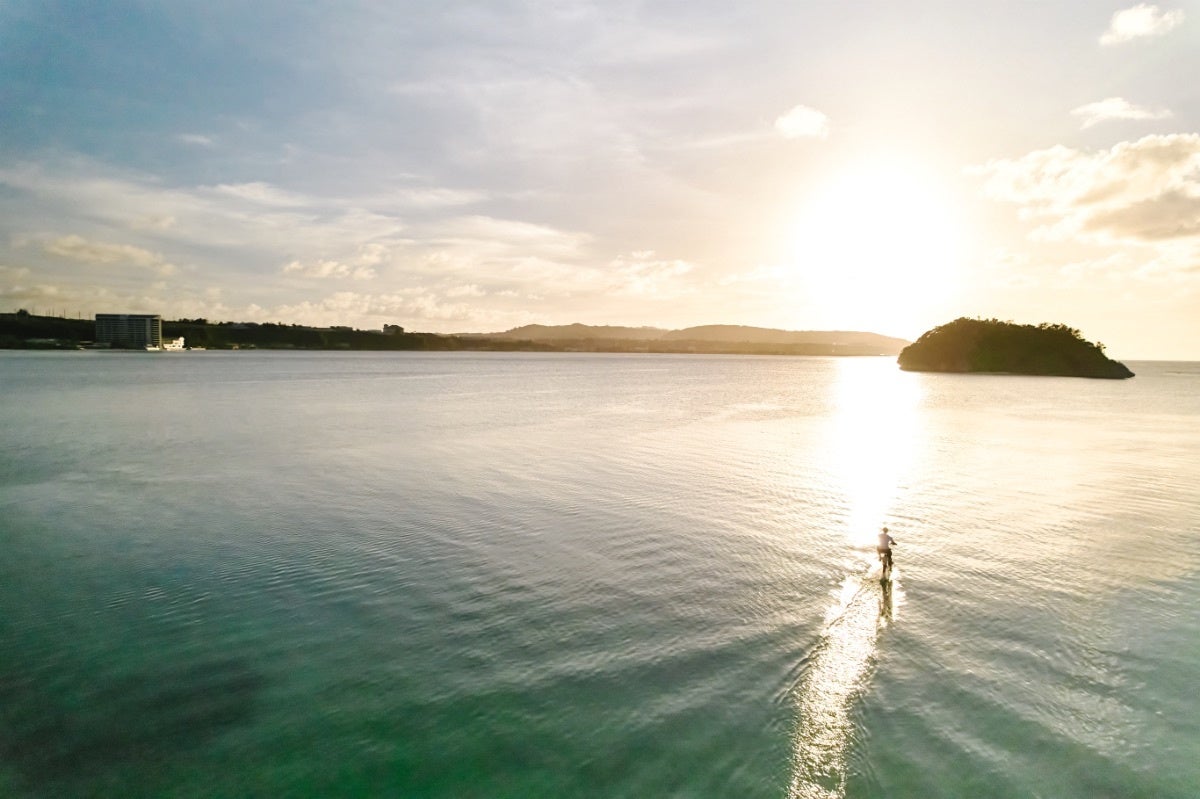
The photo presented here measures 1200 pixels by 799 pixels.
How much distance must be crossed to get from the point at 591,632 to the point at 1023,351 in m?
196

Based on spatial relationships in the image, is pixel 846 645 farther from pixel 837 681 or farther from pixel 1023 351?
pixel 1023 351

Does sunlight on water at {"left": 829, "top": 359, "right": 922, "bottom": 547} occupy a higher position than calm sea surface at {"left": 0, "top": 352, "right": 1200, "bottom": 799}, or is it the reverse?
sunlight on water at {"left": 829, "top": 359, "right": 922, "bottom": 547}

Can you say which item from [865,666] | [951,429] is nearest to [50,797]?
[865,666]

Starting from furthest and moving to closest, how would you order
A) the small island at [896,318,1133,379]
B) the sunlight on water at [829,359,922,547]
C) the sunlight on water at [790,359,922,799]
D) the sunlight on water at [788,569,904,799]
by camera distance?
the small island at [896,318,1133,379], the sunlight on water at [829,359,922,547], the sunlight on water at [790,359,922,799], the sunlight on water at [788,569,904,799]

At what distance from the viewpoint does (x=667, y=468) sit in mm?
36781

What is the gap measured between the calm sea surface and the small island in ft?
518

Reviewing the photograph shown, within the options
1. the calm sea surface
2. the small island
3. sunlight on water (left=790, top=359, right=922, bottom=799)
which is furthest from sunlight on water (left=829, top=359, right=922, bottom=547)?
the small island

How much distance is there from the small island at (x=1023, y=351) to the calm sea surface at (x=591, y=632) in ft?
518

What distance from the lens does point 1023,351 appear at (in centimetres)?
17000

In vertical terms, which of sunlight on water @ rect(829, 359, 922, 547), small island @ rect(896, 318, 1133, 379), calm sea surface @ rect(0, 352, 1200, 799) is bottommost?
calm sea surface @ rect(0, 352, 1200, 799)

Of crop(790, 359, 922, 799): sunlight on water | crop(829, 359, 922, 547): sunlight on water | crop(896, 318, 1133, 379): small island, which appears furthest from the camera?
crop(896, 318, 1133, 379): small island

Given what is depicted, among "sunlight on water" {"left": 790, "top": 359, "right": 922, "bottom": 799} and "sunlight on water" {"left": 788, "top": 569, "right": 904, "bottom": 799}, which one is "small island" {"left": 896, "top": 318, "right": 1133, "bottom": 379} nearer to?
"sunlight on water" {"left": 790, "top": 359, "right": 922, "bottom": 799}

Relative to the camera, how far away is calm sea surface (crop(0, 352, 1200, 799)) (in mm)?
10492

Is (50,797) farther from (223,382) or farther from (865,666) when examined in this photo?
(223,382)
